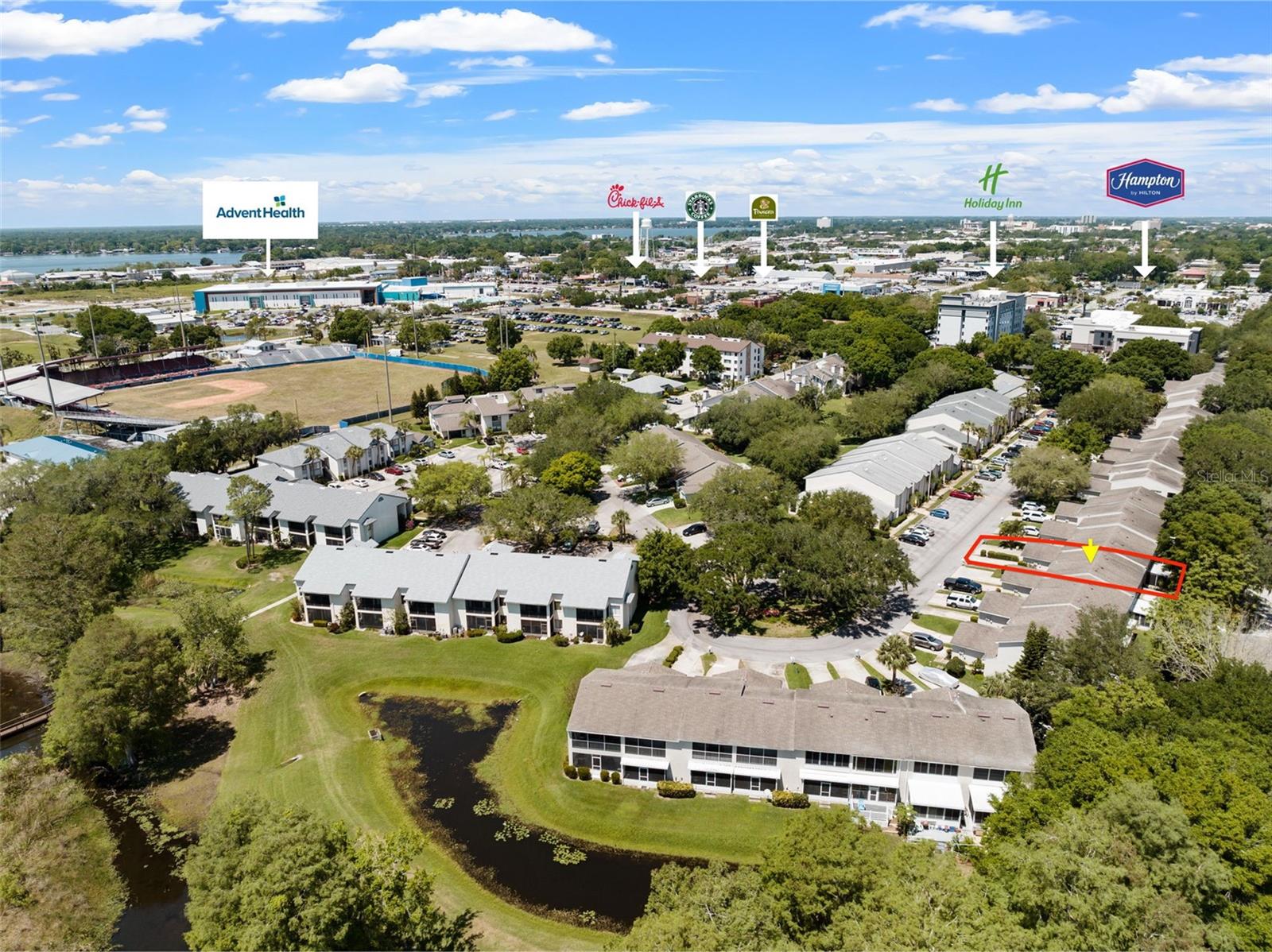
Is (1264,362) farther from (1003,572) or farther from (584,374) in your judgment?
(584,374)

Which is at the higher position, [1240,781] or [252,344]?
[252,344]

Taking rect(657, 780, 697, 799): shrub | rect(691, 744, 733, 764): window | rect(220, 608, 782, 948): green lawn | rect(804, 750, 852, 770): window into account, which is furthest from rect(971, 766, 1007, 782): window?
rect(657, 780, 697, 799): shrub

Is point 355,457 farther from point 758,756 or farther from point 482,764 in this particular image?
point 758,756

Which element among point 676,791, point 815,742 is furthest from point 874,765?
point 676,791

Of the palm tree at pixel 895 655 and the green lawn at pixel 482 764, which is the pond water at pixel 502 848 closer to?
the green lawn at pixel 482 764

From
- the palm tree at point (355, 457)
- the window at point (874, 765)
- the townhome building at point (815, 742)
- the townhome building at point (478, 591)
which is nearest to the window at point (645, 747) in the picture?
the townhome building at point (815, 742)

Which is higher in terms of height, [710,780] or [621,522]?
[621,522]

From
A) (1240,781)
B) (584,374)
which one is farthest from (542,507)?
(584,374)
